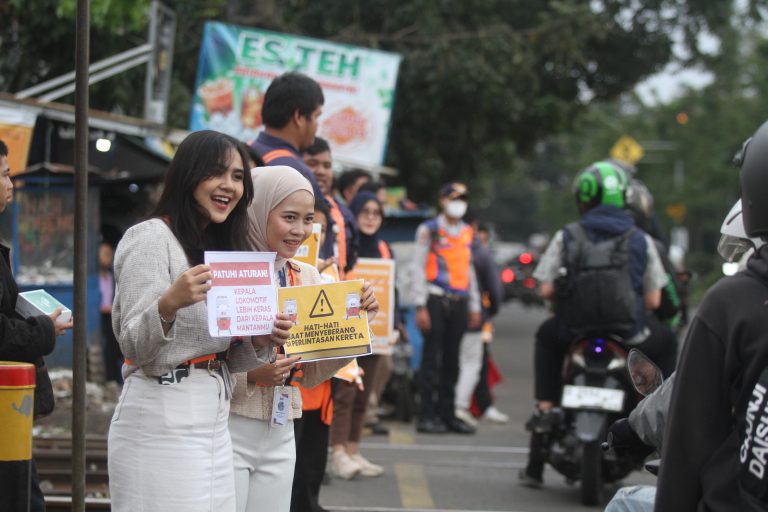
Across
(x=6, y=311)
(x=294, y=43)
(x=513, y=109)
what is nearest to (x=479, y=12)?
(x=513, y=109)

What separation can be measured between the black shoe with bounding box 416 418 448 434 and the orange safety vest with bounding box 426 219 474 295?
3.57ft

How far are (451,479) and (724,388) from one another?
5.76m

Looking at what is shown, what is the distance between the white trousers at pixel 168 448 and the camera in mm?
3562

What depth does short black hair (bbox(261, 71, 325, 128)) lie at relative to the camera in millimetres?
5320

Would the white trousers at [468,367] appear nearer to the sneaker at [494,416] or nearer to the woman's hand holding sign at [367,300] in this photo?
the sneaker at [494,416]

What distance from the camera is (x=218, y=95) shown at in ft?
44.5

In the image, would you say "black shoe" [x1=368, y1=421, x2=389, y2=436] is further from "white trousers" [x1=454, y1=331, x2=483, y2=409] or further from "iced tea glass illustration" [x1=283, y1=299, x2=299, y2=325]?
"iced tea glass illustration" [x1=283, y1=299, x2=299, y2=325]

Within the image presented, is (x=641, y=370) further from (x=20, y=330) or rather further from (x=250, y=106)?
(x=250, y=106)

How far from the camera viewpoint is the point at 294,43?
1408 centimetres

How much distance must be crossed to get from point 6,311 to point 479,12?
1758 cm

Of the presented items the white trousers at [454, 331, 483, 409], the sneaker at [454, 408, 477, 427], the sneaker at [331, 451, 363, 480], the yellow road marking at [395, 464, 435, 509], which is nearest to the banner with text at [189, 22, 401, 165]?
the white trousers at [454, 331, 483, 409]

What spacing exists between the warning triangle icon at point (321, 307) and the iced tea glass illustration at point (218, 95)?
973cm

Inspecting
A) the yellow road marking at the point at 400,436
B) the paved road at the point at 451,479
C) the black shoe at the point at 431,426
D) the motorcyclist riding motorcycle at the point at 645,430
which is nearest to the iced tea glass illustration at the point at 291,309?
the motorcyclist riding motorcycle at the point at 645,430

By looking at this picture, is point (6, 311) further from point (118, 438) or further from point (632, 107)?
point (632, 107)
